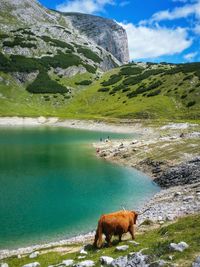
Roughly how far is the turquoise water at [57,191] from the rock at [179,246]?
52.2ft

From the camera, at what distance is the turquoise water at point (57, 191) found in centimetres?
3347

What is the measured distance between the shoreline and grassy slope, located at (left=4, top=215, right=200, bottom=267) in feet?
13.2

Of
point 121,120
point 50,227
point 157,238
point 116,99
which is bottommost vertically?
point 50,227

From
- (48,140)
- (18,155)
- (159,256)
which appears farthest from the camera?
(48,140)

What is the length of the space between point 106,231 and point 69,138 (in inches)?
3435

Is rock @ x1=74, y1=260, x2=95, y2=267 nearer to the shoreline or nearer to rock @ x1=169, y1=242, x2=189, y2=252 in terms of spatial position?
rock @ x1=169, y1=242, x2=189, y2=252

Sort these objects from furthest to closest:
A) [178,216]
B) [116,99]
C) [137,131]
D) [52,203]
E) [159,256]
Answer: [116,99] → [137,131] → [52,203] → [178,216] → [159,256]

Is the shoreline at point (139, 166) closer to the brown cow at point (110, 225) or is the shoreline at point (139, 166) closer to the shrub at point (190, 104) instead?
the brown cow at point (110, 225)

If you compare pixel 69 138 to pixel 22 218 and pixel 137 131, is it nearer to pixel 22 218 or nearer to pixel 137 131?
pixel 137 131

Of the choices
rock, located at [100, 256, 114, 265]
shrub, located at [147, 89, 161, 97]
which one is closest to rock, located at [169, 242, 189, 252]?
rock, located at [100, 256, 114, 265]

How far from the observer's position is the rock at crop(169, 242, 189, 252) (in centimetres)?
1679

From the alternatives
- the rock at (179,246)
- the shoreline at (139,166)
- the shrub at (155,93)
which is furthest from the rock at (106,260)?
the shrub at (155,93)

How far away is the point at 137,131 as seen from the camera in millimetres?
119875

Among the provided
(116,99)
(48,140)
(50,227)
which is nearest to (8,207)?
(50,227)
